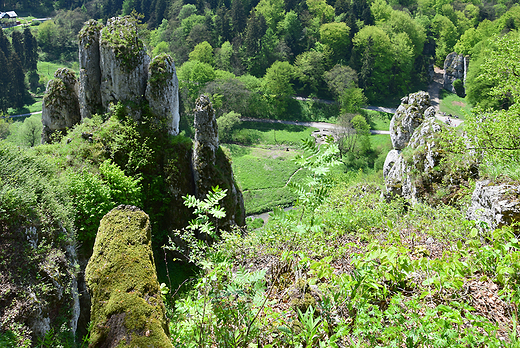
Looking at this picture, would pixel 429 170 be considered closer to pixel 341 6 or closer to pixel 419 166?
pixel 419 166

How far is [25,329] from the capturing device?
7.16m

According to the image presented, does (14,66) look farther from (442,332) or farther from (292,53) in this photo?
(442,332)

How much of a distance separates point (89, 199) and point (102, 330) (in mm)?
12409

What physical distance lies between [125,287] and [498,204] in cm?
703

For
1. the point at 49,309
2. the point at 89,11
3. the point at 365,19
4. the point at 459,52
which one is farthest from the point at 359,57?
the point at 89,11

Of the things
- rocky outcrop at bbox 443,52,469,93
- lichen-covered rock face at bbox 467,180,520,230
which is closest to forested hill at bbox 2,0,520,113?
rocky outcrop at bbox 443,52,469,93

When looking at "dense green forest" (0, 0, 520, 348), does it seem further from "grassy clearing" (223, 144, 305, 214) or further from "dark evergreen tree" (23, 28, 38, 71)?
"dark evergreen tree" (23, 28, 38, 71)

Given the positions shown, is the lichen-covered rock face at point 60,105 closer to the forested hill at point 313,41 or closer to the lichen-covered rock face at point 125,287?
the lichen-covered rock face at point 125,287

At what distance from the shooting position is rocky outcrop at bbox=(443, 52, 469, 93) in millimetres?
70375

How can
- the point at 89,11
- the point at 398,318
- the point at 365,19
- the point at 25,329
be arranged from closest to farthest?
1. the point at 398,318
2. the point at 25,329
3. the point at 365,19
4. the point at 89,11

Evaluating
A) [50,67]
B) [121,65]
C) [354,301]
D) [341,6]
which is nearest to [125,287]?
[354,301]

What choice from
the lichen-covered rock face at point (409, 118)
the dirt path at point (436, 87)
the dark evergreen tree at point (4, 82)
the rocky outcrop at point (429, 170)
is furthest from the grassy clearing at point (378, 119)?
the dark evergreen tree at point (4, 82)

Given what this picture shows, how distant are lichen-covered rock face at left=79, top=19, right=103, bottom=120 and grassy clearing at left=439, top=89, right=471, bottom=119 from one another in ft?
208

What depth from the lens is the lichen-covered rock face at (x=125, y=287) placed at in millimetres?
3932
